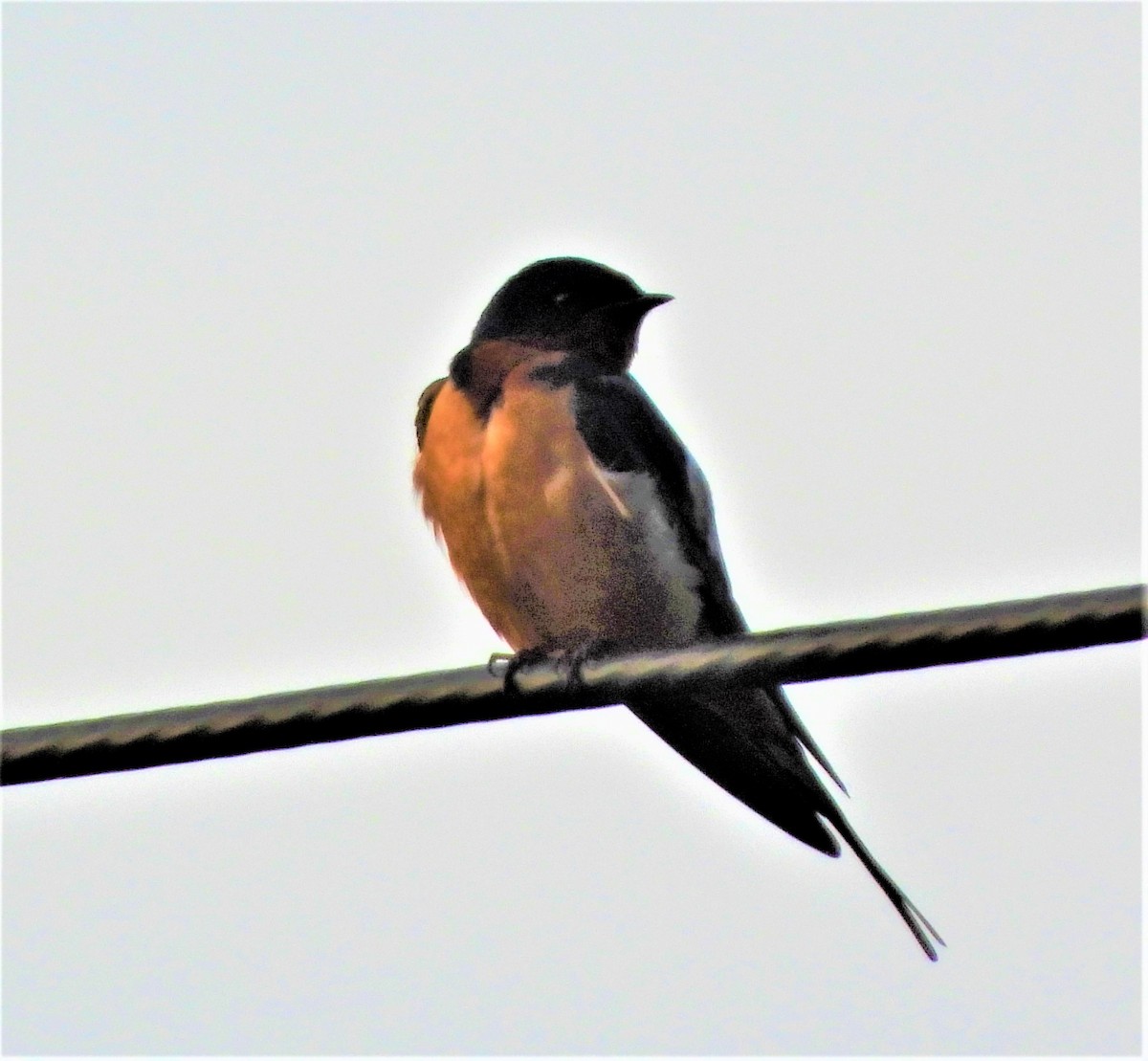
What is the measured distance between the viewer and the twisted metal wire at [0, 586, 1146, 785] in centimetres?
446

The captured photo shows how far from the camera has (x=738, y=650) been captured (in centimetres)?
471

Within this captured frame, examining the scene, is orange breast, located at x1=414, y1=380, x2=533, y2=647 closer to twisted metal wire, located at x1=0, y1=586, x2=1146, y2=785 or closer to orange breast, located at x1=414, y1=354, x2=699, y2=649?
orange breast, located at x1=414, y1=354, x2=699, y2=649

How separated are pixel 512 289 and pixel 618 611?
84.1 inches

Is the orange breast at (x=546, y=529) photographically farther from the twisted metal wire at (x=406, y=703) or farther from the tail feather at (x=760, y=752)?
the twisted metal wire at (x=406, y=703)

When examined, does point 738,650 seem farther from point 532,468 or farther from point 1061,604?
point 532,468

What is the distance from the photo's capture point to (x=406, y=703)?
4.73m

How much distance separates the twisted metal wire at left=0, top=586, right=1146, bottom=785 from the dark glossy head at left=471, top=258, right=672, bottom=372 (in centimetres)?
377

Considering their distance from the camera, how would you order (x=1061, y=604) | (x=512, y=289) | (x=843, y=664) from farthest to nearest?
(x=512, y=289), (x=843, y=664), (x=1061, y=604)

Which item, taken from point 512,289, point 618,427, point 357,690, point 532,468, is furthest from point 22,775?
point 512,289

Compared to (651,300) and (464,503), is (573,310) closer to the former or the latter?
(651,300)

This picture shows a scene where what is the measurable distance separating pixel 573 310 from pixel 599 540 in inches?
69.6

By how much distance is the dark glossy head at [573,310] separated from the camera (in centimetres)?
866

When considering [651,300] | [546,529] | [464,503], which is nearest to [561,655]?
[546,529]

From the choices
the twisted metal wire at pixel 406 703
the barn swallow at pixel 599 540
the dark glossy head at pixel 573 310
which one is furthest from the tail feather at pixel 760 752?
the twisted metal wire at pixel 406 703
